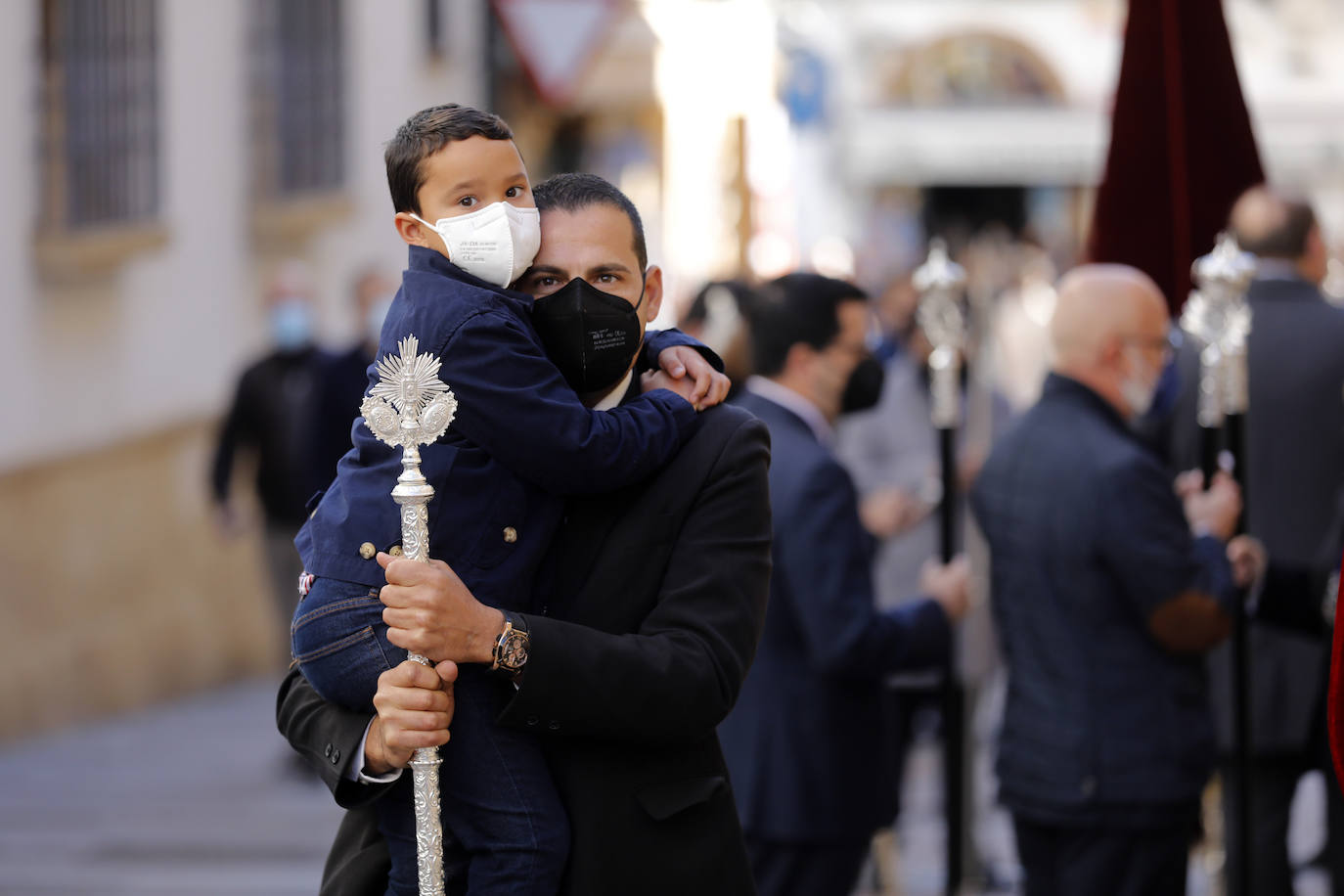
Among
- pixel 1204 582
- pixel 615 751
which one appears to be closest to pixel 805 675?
pixel 1204 582

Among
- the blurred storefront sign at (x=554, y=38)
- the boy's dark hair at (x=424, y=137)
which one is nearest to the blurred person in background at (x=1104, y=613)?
the boy's dark hair at (x=424, y=137)

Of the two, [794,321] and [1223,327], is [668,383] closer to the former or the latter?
[794,321]

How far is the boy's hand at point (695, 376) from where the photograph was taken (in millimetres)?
3041

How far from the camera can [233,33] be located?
11547 millimetres

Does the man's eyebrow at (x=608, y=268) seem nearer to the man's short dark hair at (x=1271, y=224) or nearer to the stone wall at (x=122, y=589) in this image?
the man's short dark hair at (x=1271, y=224)

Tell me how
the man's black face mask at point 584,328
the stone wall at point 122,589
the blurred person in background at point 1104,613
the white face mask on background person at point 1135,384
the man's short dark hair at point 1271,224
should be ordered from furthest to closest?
the stone wall at point 122,589 < the man's short dark hair at point 1271,224 < the white face mask on background person at point 1135,384 < the blurred person in background at point 1104,613 < the man's black face mask at point 584,328

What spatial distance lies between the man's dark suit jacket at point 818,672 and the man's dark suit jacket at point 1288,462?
1147 mm

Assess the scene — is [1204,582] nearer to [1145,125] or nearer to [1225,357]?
[1225,357]

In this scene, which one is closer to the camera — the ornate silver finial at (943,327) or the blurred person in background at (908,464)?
the ornate silver finial at (943,327)

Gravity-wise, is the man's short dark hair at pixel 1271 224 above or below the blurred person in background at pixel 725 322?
above

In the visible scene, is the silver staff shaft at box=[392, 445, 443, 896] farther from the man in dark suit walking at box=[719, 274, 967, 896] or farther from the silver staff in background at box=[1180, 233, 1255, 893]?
the silver staff in background at box=[1180, 233, 1255, 893]

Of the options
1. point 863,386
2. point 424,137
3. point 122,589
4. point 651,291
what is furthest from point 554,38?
point 424,137

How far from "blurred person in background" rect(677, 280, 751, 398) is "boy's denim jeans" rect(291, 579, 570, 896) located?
9.66 ft

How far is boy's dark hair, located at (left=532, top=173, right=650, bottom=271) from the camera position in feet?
9.71
